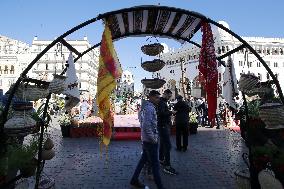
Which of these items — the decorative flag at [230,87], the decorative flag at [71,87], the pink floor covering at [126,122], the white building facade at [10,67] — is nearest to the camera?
the decorative flag at [71,87]

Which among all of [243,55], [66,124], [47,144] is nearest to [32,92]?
[47,144]

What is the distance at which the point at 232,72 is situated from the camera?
20.4 ft

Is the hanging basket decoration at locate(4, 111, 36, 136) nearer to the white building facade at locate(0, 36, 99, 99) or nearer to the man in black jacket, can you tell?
the man in black jacket

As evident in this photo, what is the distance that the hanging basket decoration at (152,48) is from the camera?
8316 millimetres

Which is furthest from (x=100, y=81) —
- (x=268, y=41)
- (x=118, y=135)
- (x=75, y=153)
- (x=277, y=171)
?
(x=268, y=41)

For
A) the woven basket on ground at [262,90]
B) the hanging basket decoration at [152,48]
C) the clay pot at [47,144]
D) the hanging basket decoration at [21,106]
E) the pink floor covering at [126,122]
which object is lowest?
the clay pot at [47,144]

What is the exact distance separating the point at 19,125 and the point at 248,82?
4.04 meters

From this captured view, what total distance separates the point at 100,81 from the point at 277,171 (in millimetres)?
3153

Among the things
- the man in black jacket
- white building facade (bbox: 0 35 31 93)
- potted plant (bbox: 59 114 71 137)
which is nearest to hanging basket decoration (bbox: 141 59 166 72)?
the man in black jacket

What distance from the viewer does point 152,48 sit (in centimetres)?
838

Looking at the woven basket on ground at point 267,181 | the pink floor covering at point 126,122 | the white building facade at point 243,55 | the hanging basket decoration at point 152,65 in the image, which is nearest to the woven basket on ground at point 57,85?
the hanging basket decoration at point 152,65

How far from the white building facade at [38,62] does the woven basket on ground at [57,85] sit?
194 ft

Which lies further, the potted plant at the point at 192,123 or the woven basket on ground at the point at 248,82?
the potted plant at the point at 192,123

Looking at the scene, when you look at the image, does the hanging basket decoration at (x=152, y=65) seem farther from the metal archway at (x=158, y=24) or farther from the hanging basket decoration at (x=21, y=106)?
the hanging basket decoration at (x=21, y=106)
